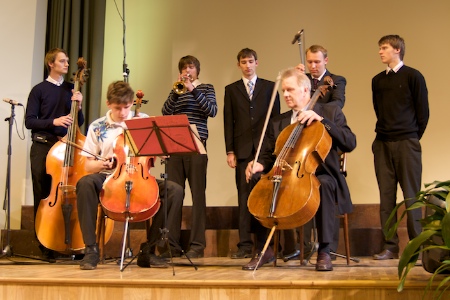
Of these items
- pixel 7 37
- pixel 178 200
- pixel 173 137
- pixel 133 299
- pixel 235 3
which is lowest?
pixel 133 299

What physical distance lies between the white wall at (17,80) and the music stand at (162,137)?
2.28 m

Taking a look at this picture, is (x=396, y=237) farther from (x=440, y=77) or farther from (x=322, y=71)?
(x=440, y=77)

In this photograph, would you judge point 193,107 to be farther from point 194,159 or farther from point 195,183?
point 195,183

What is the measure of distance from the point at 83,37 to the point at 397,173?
322cm

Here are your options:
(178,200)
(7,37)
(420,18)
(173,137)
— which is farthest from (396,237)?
(7,37)

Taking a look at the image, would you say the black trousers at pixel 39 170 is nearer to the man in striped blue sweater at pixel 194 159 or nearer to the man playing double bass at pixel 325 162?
the man in striped blue sweater at pixel 194 159

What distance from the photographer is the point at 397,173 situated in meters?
4.62

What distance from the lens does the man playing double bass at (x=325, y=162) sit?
3619 mm

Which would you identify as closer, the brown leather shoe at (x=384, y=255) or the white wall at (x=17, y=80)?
the brown leather shoe at (x=384, y=255)

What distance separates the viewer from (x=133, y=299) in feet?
10.4

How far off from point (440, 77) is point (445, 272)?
312cm

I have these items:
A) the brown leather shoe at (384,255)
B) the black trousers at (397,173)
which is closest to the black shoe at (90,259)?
Result: the brown leather shoe at (384,255)

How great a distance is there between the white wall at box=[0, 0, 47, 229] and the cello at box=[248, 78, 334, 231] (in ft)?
9.20

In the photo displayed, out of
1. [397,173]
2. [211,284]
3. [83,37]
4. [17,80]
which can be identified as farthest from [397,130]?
[17,80]
